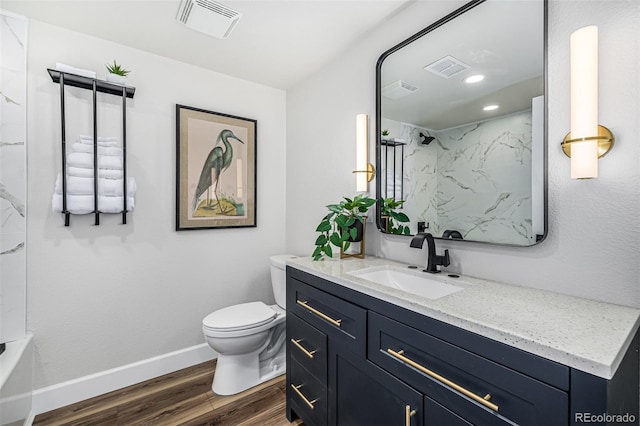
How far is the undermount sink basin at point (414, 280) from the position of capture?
4.41 feet

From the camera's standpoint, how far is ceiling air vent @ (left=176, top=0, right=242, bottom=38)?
162cm

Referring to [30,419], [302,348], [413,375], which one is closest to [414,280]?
[413,375]

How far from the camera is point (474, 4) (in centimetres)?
136

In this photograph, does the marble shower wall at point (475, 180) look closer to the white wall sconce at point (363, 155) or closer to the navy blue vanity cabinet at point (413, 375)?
the white wall sconce at point (363, 155)

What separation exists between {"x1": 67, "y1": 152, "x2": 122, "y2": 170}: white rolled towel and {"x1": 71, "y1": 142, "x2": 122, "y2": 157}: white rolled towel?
0.02 metres

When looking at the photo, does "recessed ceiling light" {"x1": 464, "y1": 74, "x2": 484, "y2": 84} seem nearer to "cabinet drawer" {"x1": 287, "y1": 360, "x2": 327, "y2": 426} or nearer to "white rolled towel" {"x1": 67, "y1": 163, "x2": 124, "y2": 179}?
"cabinet drawer" {"x1": 287, "y1": 360, "x2": 327, "y2": 426}

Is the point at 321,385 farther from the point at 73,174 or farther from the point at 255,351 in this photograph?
the point at 73,174

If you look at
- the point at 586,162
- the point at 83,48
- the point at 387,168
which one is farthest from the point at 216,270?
the point at 586,162

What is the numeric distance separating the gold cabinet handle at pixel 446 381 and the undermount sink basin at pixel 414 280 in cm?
31

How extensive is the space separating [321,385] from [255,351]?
2.60ft

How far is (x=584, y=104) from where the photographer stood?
96cm

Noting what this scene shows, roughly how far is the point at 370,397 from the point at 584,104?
1281 mm

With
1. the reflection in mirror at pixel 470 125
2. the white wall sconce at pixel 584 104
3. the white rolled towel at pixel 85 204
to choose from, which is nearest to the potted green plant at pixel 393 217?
the reflection in mirror at pixel 470 125

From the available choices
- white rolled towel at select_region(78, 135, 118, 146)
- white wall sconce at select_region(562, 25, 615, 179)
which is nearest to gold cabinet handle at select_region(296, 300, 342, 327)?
white wall sconce at select_region(562, 25, 615, 179)
